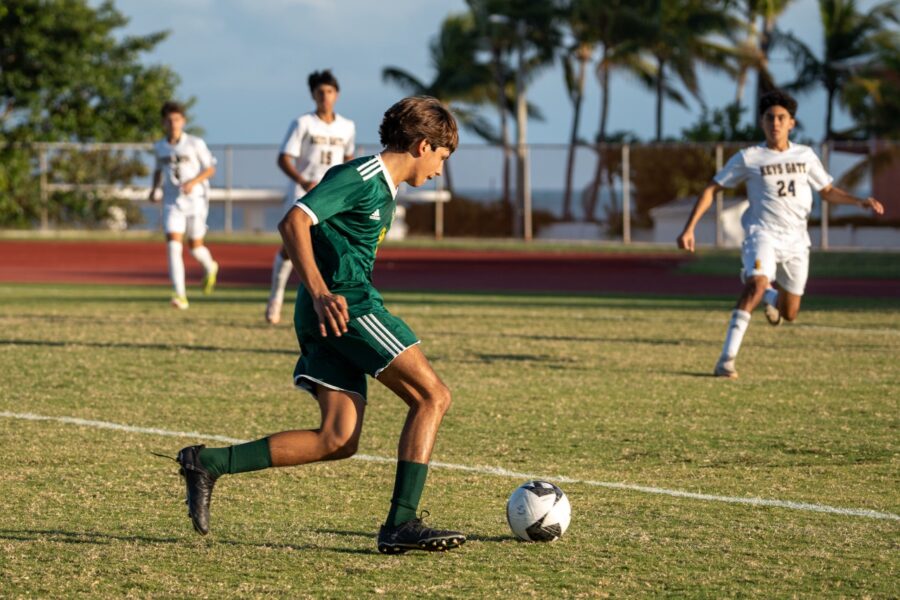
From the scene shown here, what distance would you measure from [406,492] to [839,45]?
179ft

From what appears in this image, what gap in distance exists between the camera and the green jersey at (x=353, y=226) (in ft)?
17.1

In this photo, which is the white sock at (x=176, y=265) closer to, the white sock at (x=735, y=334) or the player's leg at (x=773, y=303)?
the player's leg at (x=773, y=303)

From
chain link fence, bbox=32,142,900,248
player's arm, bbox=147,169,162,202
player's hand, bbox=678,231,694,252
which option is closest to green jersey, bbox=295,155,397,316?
player's hand, bbox=678,231,694,252

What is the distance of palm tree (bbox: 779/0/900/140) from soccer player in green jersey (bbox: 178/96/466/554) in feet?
171

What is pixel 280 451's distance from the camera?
17.7 ft

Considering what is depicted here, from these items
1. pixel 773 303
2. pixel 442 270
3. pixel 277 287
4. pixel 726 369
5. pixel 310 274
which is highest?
pixel 310 274

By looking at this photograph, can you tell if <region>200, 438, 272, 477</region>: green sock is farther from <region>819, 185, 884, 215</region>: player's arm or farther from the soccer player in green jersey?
<region>819, 185, 884, 215</region>: player's arm

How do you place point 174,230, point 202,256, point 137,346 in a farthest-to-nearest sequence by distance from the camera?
1. point 202,256
2. point 174,230
3. point 137,346

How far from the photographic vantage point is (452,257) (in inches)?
1292

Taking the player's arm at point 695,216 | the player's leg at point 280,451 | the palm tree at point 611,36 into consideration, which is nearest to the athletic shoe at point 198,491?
the player's leg at point 280,451

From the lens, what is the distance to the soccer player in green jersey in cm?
521

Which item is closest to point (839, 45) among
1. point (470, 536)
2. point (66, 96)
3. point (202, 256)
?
point (66, 96)

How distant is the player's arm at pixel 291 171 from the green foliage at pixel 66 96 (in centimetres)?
2652

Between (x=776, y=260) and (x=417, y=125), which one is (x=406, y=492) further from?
(x=776, y=260)
